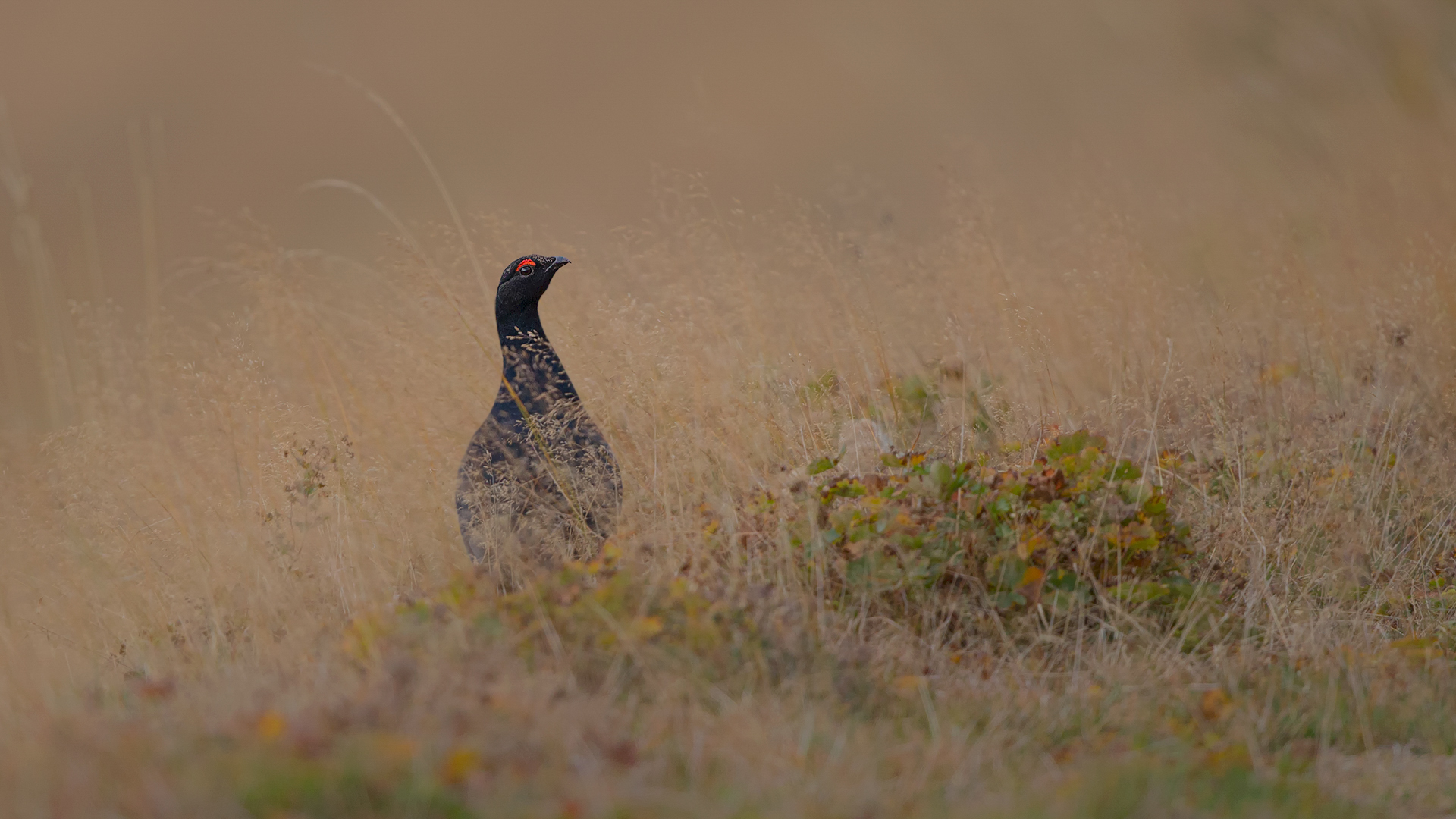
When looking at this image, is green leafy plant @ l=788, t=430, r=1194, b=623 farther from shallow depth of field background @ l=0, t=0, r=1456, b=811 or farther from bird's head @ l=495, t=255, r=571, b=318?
bird's head @ l=495, t=255, r=571, b=318

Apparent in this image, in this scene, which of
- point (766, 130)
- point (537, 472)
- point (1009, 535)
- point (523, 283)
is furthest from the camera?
point (766, 130)

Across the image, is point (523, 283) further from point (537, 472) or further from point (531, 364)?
point (537, 472)

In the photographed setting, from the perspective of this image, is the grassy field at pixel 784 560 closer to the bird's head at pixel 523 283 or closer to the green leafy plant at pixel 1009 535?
the green leafy plant at pixel 1009 535

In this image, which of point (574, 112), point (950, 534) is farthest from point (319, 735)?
point (574, 112)

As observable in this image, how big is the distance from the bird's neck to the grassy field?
390mm

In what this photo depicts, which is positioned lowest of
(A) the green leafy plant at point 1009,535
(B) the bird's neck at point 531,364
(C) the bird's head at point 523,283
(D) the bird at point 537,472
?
(A) the green leafy plant at point 1009,535

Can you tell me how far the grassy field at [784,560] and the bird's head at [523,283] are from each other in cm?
35

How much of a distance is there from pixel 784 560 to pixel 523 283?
5.66 feet

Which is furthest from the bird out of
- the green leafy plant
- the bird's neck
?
the green leafy plant

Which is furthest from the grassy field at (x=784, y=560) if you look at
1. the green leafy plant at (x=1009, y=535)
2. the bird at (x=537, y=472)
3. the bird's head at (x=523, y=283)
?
the bird's head at (x=523, y=283)

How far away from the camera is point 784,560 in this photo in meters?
4.06

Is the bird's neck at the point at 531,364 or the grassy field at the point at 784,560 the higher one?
the bird's neck at the point at 531,364

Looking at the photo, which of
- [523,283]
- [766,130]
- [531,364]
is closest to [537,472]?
[531,364]

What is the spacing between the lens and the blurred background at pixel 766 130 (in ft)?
25.4
